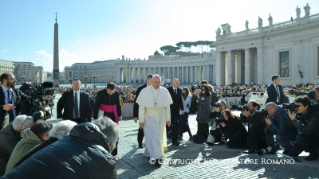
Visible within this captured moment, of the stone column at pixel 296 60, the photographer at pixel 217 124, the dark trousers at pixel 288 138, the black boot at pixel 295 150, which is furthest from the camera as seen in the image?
the stone column at pixel 296 60

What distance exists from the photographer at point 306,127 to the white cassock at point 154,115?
2813 mm

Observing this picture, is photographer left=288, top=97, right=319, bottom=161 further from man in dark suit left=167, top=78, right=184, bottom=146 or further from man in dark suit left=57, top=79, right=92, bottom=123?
man in dark suit left=57, top=79, right=92, bottom=123

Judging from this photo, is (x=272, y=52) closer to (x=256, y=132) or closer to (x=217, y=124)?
(x=217, y=124)

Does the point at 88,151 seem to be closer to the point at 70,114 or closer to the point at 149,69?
the point at 70,114

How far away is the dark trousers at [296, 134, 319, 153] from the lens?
17.9 feet

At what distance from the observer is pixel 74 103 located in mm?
6230

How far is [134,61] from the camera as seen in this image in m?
89.0

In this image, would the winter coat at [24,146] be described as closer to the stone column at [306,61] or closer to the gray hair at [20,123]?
the gray hair at [20,123]

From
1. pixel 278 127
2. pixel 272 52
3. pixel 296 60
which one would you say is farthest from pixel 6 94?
pixel 272 52

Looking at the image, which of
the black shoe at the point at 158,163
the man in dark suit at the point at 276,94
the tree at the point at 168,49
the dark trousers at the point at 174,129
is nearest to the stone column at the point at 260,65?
the man in dark suit at the point at 276,94

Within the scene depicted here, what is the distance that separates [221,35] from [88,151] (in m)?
36.3

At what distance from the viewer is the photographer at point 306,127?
536 cm

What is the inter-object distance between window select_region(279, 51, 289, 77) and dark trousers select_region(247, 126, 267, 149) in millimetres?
25227

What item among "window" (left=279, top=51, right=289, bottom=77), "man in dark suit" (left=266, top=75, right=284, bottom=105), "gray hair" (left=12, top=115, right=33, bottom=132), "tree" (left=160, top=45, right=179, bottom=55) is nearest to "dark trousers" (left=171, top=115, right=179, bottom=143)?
"man in dark suit" (left=266, top=75, right=284, bottom=105)
